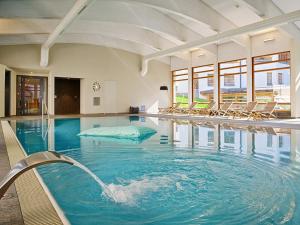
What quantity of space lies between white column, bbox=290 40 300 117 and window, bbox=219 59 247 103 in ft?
8.69

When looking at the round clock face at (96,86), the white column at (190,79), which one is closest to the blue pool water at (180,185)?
the round clock face at (96,86)

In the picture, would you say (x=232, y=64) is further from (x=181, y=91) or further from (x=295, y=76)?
(x=181, y=91)

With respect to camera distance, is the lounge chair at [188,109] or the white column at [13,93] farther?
the lounge chair at [188,109]

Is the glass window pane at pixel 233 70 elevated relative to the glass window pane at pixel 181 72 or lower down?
lower down

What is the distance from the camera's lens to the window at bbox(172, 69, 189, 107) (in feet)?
58.7

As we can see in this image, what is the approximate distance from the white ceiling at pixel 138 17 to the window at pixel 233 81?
2428 mm

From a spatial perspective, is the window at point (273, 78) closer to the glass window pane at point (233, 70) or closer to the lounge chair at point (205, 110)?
the glass window pane at point (233, 70)

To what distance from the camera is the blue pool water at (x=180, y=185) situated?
2178 mm

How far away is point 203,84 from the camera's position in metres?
16.6

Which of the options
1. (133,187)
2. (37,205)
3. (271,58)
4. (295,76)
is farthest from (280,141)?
(271,58)

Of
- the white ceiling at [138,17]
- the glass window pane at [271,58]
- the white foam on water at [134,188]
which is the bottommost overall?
the white foam on water at [134,188]

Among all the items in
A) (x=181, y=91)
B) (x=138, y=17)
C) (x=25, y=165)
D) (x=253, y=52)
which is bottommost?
(x=25, y=165)

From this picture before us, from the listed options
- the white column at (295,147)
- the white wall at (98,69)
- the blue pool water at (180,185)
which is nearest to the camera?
the blue pool water at (180,185)

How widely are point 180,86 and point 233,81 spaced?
467 centimetres
